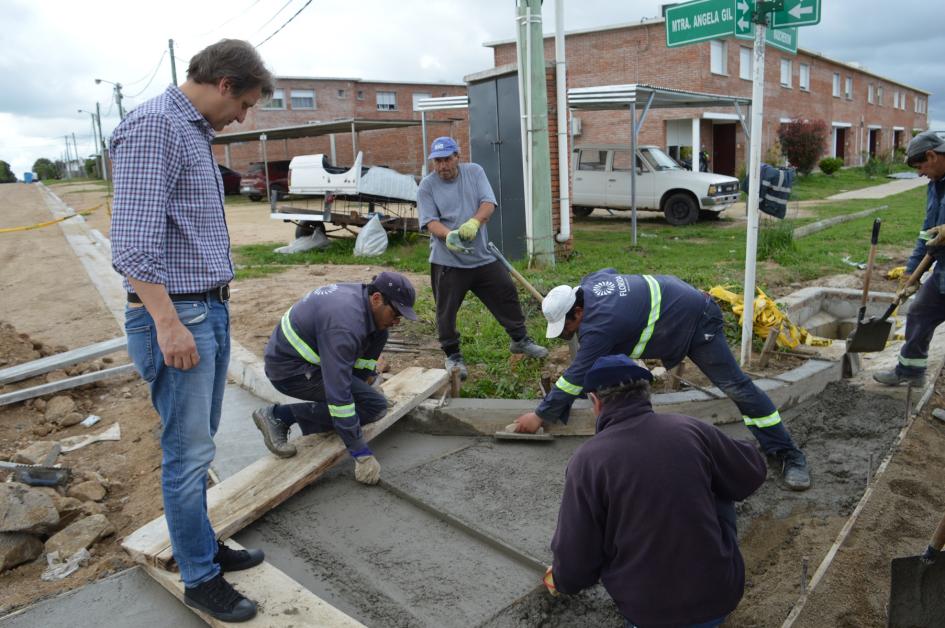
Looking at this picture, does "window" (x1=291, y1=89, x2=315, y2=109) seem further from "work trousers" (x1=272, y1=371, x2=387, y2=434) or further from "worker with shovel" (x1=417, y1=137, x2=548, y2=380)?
"work trousers" (x1=272, y1=371, x2=387, y2=434)

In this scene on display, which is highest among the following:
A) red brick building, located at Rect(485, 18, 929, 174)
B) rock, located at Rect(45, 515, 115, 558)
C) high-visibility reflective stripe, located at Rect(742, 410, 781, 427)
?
red brick building, located at Rect(485, 18, 929, 174)

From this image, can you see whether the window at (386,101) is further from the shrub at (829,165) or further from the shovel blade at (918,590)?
the shovel blade at (918,590)

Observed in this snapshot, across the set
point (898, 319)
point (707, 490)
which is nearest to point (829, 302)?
point (898, 319)

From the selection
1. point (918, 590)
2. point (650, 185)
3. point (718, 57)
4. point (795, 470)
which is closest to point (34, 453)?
point (795, 470)

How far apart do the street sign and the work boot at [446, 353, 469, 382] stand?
10.3 ft

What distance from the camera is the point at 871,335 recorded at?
17.4 feet

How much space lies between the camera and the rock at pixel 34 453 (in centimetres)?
440

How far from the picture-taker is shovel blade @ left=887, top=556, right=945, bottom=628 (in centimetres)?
237

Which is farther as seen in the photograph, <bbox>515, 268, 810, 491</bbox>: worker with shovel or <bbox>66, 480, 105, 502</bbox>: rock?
<bbox>66, 480, 105, 502</bbox>: rock

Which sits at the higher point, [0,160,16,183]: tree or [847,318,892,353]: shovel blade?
[0,160,16,183]: tree

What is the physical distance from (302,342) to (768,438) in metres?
2.63

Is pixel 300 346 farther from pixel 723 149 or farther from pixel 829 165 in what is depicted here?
pixel 829 165

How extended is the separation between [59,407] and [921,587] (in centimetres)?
559

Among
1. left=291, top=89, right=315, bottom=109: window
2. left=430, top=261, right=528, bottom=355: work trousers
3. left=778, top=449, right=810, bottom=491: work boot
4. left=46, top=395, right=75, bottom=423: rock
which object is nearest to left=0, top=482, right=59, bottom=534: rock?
left=46, top=395, right=75, bottom=423: rock
